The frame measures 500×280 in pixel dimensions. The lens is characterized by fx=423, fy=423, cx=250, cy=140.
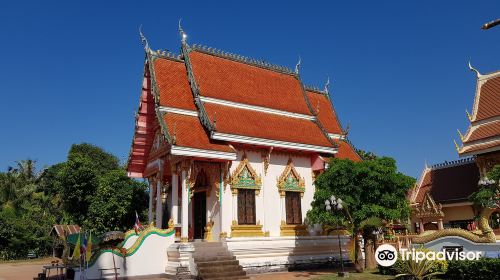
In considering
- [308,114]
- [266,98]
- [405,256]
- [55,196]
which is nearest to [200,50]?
[266,98]

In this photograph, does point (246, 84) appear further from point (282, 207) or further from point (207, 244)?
point (207, 244)

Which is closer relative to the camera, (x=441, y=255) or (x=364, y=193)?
(x=441, y=255)

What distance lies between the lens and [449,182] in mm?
22562

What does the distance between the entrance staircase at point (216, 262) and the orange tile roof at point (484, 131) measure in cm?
1313

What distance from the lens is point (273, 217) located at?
14.9 metres

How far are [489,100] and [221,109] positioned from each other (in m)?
13.8

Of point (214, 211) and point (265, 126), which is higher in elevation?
point (265, 126)

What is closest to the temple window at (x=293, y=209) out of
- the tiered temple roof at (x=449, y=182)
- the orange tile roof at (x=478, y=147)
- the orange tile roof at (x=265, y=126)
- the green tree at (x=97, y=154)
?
the orange tile roof at (x=265, y=126)

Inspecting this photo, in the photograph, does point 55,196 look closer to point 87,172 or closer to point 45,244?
point 45,244

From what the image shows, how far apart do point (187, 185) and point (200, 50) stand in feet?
19.4

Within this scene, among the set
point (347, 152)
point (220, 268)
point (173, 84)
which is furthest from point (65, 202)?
point (347, 152)

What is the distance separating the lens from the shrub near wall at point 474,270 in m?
9.26

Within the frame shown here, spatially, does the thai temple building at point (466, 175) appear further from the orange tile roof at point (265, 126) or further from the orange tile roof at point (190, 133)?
the orange tile roof at point (190, 133)

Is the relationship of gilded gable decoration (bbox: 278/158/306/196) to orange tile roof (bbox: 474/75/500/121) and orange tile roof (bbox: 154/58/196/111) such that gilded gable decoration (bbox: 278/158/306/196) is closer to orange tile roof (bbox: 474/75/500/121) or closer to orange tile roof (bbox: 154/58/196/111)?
orange tile roof (bbox: 154/58/196/111)
